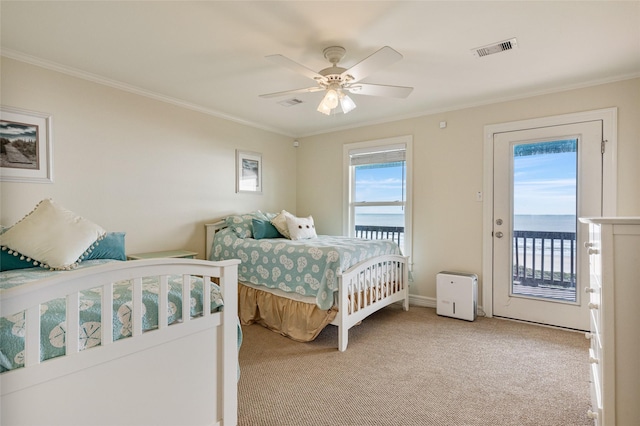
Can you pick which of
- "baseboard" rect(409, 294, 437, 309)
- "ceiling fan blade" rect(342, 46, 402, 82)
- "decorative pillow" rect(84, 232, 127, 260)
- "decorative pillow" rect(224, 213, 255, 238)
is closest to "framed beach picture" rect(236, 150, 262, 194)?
"decorative pillow" rect(224, 213, 255, 238)

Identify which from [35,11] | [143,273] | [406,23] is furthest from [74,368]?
[406,23]

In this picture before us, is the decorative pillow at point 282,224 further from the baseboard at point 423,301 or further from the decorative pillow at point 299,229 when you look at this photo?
the baseboard at point 423,301

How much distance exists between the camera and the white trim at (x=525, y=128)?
113 inches

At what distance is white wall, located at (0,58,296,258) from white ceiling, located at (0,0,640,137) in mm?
189

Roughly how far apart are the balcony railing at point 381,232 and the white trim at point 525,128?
3.39 feet

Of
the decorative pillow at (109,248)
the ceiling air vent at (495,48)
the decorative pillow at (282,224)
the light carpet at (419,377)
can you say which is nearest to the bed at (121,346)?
the light carpet at (419,377)

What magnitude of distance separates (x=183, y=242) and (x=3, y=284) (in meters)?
2.00

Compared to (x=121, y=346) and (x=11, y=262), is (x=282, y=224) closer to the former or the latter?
(x=11, y=262)

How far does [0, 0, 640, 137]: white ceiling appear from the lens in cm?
191

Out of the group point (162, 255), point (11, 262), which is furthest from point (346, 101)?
point (11, 262)

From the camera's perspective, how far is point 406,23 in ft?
6.72

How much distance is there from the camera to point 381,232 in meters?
4.36

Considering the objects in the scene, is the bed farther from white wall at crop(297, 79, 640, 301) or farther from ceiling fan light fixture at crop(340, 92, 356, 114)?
white wall at crop(297, 79, 640, 301)

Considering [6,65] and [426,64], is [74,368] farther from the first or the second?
[426,64]
